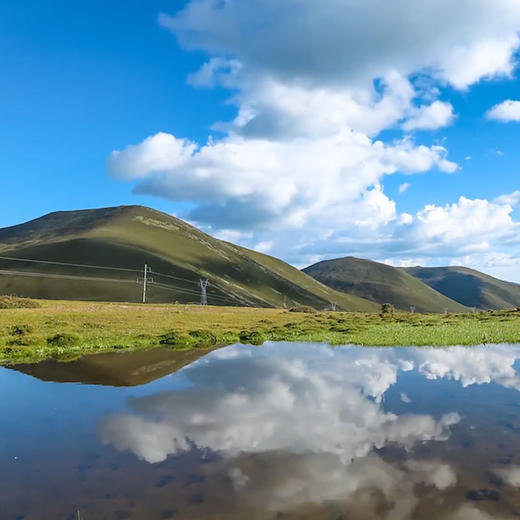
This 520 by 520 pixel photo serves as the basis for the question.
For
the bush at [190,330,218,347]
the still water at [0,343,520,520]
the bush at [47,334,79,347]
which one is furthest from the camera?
the bush at [190,330,218,347]

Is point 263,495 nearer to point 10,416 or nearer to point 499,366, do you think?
point 10,416

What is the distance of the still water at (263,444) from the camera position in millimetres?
11852

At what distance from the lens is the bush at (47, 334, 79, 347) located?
43.7 meters

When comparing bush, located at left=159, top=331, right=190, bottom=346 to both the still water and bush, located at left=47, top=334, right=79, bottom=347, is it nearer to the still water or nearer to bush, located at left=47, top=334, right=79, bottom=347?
bush, located at left=47, top=334, right=79, bottom=347

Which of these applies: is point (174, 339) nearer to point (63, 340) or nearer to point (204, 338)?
point (204, 338)

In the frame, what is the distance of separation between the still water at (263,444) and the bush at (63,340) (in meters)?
13.7

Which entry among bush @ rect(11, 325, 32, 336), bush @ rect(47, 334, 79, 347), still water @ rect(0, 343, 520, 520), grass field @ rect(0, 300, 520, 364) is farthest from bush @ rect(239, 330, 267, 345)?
bush @ rect(11, 325, 32, 336)

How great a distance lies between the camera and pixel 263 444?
648 inches

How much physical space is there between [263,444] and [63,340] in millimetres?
34146

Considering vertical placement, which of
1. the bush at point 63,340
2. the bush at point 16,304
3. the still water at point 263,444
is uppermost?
the bush at point 16,304

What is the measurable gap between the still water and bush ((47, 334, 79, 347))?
13.7m

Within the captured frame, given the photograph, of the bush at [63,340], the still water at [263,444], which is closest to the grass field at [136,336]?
the bush at [63,340]

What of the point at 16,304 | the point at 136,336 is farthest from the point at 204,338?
the point at 16,304

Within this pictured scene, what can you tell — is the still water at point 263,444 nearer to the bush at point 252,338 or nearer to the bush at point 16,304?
the bush at point 252,338
